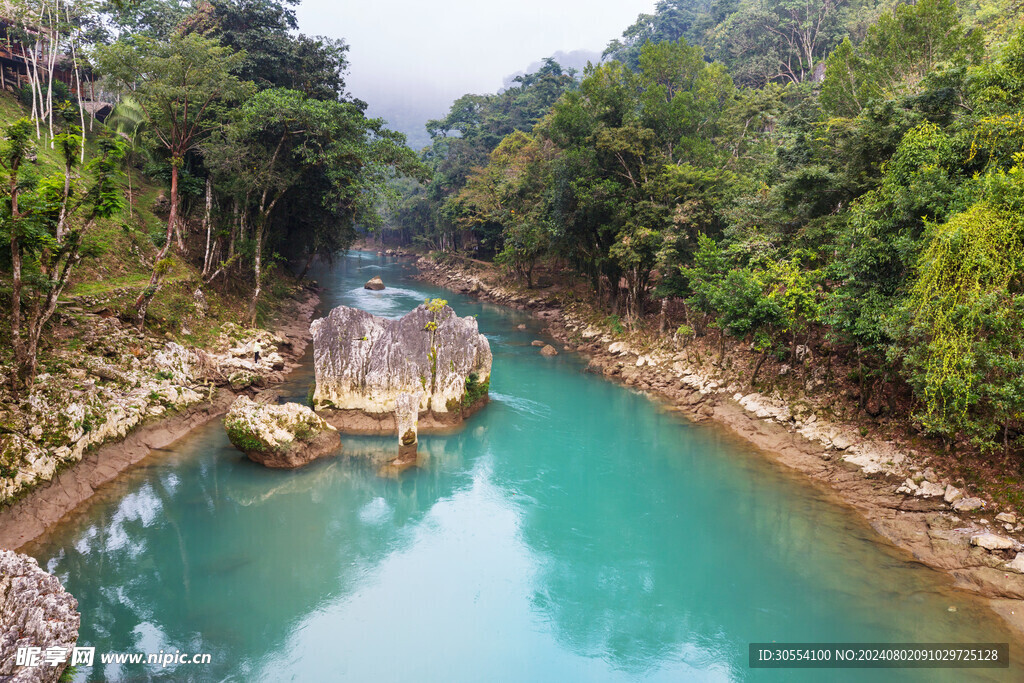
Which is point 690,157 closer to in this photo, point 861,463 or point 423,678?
point 861,463

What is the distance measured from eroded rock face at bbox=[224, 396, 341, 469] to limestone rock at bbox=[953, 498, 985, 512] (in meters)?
14.6

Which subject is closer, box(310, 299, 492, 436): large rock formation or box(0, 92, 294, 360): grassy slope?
box(0, 92, 294, 360): grassy slope

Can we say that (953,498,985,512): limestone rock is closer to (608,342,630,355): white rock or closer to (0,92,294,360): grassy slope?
(608,342,630,355): white rock

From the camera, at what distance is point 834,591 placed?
400 inches

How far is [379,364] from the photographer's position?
16.8 m

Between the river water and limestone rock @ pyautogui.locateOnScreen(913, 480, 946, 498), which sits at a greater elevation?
limestone rock @ pyautogui.locateOnScreen(913, 480, 946, 498)

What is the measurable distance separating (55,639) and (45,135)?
27.7 metres

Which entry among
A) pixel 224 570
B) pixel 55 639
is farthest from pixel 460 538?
pixel 55 639

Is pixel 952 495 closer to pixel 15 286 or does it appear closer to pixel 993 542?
pixel 993 542

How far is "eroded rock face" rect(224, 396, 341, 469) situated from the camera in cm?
1363

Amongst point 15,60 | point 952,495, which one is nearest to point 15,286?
point 952,495

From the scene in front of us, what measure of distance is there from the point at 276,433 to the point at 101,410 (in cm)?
399

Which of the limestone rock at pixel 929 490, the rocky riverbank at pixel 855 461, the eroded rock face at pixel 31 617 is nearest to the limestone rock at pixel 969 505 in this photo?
the rocky riverbank at pixel 855 461

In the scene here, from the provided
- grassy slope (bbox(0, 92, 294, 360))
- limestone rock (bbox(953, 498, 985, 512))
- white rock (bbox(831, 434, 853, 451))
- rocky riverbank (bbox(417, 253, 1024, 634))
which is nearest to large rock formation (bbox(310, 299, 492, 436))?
grassy slope (bbox(0, 92, 294, 360))
